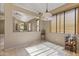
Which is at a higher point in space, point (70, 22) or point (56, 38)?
point (70, 22)

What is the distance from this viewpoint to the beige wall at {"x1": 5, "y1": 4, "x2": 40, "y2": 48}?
7.55 ft

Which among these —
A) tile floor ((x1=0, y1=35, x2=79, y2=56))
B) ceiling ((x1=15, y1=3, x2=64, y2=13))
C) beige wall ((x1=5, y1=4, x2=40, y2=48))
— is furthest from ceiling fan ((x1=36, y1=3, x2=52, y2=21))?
tile floor ((x1=0, y1=35, x2=79, y2=56))

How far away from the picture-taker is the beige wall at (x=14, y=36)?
2.30m

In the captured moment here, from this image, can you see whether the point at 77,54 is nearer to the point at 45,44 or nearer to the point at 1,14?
the point at 45,44

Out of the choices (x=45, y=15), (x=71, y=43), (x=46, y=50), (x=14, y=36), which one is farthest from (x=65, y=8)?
(x=14, y=36)

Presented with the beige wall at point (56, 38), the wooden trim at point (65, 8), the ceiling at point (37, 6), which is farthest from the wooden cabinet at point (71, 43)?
the ceiling at point (37, 6)

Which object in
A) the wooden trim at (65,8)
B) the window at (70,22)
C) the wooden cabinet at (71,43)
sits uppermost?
the wooden trim at (65,8)

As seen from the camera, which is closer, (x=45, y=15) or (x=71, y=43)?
(x=71, y=43)

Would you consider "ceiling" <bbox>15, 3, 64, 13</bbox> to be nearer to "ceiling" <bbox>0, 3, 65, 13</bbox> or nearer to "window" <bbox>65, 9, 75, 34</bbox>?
"ceiling" <bbox>0, 3, 65, 13</bbox>

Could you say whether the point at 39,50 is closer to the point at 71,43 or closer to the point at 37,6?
the point at 71,43

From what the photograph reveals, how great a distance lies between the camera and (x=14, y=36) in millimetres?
2326

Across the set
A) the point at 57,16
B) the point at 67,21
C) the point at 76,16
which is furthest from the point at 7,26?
the point at 76,16

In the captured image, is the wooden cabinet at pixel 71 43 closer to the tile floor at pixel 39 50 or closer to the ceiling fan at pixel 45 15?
the tile floor at pixel 39 50

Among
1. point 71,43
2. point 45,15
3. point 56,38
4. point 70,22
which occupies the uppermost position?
point 45,15
